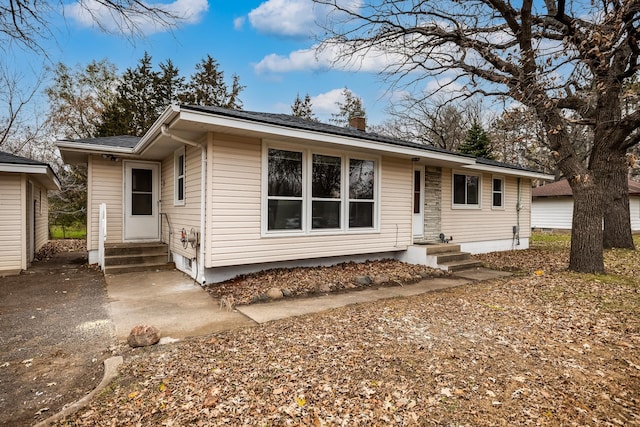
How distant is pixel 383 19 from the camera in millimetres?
7688

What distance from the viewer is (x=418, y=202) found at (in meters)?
9.52

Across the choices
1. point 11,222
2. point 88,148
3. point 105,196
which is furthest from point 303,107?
point 11,222

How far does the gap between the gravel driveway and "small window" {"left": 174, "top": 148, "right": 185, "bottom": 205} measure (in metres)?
2.24

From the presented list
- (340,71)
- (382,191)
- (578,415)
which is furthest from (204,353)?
(340,71)

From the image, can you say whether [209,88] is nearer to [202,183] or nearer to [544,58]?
[202,183]

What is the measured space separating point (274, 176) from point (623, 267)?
849 cm

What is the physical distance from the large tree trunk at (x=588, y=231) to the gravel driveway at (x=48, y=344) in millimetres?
8418

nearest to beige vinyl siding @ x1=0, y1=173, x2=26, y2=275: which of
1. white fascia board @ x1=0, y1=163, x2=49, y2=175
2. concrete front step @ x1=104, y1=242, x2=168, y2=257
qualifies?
white fascia board @ x1=0, y1=163, x2=49, y2=175

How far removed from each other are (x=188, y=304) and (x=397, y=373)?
3.37 metres

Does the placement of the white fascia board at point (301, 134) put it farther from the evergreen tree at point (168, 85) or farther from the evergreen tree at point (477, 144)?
the evergreen tree at point (168, 85)

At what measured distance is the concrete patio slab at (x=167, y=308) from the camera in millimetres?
4047

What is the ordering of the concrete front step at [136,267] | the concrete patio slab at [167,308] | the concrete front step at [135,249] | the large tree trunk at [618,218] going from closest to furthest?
the concrete patio slab at [167,308] → the concrete front step at [136,267] → the concrete front step at [135,249] → the large tree trunk at [618,218]

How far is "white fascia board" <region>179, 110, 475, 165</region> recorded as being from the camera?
505cm

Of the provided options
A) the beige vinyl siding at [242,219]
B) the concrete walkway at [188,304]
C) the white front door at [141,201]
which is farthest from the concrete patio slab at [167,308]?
the white front door at [141,201]
